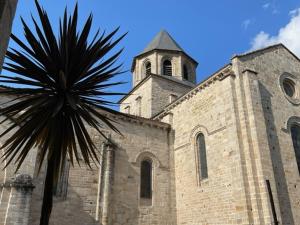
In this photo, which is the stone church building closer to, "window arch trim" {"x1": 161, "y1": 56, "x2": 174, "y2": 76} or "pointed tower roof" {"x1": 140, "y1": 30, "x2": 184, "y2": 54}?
"window arch trim" {"x1": 161, "y1": 56, "x2": 174, "y2": 76}

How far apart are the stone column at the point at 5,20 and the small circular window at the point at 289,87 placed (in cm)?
1477

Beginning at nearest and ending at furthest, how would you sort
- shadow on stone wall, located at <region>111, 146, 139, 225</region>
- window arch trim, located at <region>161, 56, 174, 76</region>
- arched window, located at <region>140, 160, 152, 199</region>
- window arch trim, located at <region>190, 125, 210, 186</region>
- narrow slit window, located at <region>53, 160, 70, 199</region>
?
narrow slit window, located at <region>53, 160, 70, 199</region>
shadow on stone wall, located at <region>111, 146, 139, 225</region>
window arch trim, located at <region>190, 125, 210, 186</region>
arched window, located at <region>140, 160, 152, 199</region>
window arch trim, located at <region>161, 56, 174, 76</region>

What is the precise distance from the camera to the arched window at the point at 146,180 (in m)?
14.2

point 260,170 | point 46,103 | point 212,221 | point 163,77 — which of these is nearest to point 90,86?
point 46,103

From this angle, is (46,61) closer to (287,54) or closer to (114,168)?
(114,168)

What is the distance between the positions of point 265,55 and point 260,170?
646 centimetres

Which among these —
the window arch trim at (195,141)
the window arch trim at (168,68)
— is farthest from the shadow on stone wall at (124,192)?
the window arch trim at (168,68)

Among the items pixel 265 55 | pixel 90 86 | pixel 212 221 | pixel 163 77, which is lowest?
pixel 212 221

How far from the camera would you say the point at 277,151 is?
12.1 meters

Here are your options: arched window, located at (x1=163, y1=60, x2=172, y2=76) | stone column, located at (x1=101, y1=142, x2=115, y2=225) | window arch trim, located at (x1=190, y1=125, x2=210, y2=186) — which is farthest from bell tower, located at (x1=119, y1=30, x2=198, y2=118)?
stone column, located at (x1=101, y1=142, x2=115, y2=225)

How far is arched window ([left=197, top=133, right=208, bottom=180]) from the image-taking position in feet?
43.7

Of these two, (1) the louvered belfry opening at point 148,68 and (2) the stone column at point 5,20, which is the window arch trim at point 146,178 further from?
(2) the stone column at point 5,20

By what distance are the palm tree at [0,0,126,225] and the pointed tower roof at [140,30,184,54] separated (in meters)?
17.9

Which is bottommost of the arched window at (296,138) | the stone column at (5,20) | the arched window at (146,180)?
the stone column at (5,20)
